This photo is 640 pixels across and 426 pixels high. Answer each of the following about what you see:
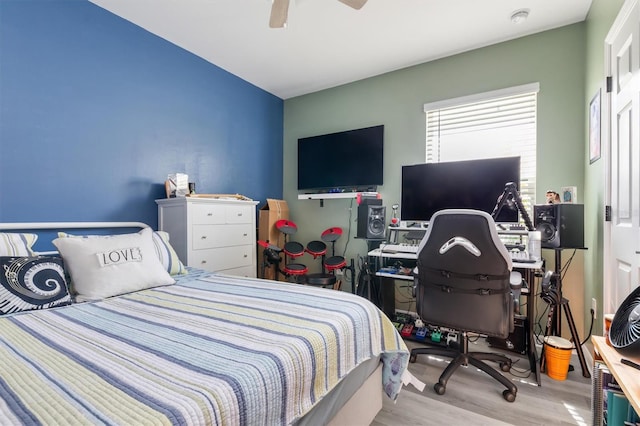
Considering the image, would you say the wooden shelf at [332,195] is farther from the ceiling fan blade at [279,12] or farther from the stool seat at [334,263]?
the ceiling fan blade at [279,12]

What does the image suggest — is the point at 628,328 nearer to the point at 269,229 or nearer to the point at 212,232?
the point at 212,232

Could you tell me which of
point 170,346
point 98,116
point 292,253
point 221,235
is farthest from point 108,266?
point 292,253

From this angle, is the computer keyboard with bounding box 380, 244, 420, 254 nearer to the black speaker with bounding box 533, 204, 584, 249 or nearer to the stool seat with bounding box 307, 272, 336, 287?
the stool seat with bounding box 307, 272, 336, 287

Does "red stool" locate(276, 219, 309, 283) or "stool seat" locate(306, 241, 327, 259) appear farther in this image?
"stool seat" locate(306, 241, 327, 259)

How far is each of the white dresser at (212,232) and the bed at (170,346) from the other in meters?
0.63

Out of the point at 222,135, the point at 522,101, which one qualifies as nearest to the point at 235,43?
the point at 222,135

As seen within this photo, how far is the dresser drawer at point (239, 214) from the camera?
2889mm

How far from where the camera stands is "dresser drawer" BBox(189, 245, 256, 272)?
2613 millimetres

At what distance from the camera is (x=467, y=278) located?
1758mm

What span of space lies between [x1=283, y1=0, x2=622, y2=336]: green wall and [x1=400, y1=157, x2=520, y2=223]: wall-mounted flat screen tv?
1.21 ft

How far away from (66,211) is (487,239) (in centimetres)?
280

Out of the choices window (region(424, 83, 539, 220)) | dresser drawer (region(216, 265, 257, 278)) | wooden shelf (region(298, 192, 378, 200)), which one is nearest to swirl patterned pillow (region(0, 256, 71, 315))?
dresser drawer (region(216, 265, 257, 278))

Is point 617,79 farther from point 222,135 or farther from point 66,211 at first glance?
point 66,211

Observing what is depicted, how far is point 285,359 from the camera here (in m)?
0.86
